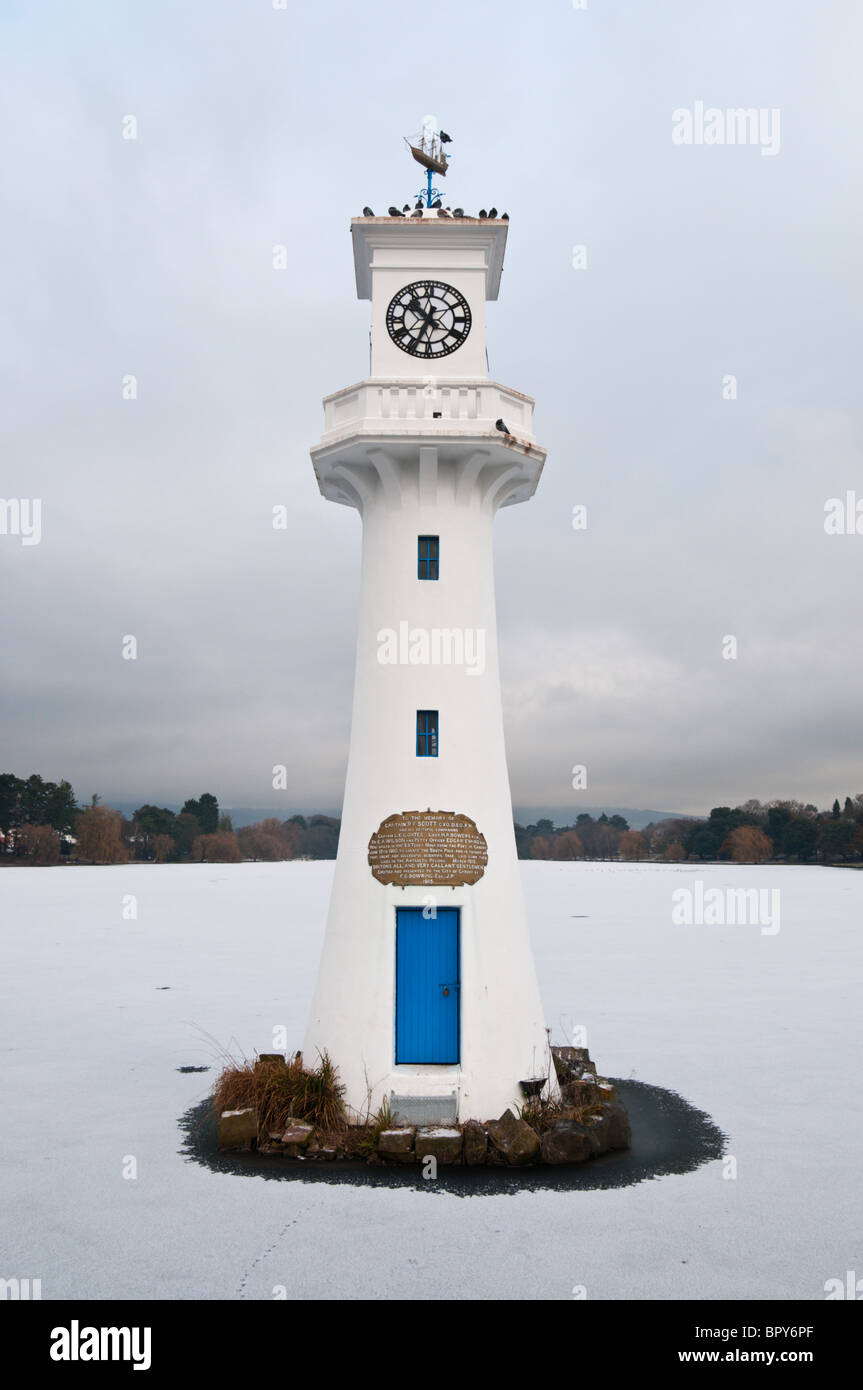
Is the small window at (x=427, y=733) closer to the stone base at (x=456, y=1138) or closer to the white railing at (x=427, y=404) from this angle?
the white railing at (x=427, y=404)

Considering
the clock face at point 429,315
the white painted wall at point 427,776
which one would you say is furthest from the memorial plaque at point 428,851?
the clock face at point 429,315

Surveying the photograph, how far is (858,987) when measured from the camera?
28.2 meters

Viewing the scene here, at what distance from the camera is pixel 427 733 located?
615 inches

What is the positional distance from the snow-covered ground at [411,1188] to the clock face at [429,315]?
13.6m

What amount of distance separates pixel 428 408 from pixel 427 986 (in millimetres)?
9445

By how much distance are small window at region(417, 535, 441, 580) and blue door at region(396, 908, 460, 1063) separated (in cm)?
557

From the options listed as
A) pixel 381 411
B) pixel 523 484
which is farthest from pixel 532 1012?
pixel 381 411

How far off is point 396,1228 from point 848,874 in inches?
3886

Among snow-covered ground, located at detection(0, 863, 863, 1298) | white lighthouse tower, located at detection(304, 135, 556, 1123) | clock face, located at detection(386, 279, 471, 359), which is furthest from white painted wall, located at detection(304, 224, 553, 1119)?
snow-covered ground, located at detection(0, 863, 863, 1298)

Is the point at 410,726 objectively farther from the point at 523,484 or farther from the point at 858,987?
the point at 858,987

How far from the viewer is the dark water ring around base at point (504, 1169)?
515 inches

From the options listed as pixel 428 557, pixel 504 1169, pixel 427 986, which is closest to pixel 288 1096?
pixel 427 986

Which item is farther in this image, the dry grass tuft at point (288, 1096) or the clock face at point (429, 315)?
the clock face at point (429, 315)
